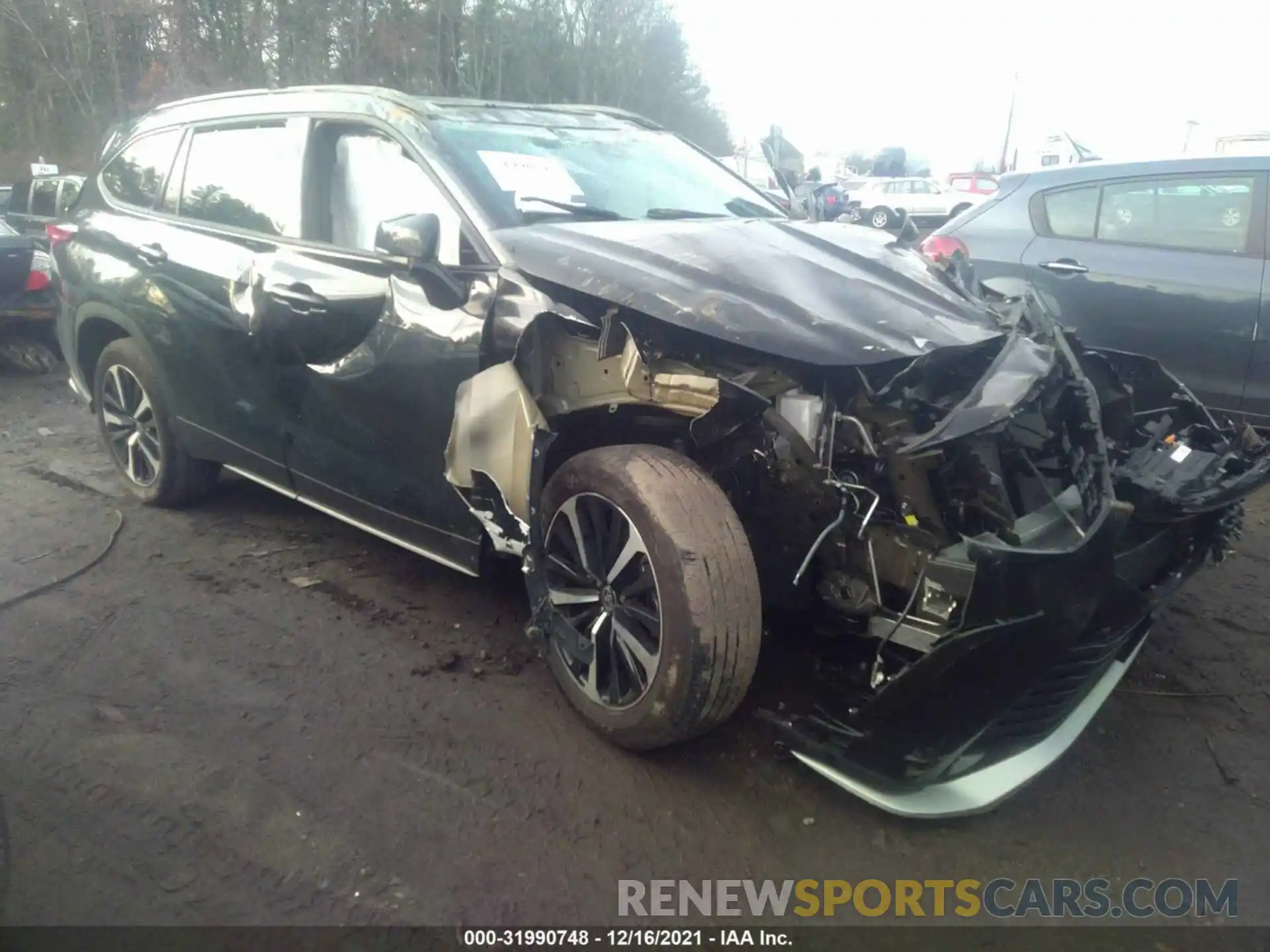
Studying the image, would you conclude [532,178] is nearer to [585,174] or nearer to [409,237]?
[585,174]

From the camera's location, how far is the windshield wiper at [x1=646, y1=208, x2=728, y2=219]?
11.9 feet

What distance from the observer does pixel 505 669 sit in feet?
11.0

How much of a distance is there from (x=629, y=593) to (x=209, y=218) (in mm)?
2627

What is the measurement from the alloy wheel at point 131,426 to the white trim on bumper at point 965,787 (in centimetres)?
356

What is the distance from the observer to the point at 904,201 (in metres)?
26.8

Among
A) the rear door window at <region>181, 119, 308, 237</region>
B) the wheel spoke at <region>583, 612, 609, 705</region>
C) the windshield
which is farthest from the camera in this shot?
the rear door window at <region>181, 119, 308, 237</region>

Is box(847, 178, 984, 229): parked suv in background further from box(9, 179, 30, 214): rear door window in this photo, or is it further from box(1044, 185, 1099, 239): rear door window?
box(1044, 185, 1099, 239): rear door window

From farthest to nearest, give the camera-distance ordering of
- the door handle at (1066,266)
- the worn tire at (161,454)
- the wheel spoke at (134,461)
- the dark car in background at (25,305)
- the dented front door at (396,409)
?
the dark car in background at (25,305), the door handle at (1066,266), the wheel spoke at (134,461), the worn tire at (161,454), the dented front door at (396,409)

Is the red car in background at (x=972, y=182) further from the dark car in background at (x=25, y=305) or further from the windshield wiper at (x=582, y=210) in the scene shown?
the windshield wiper at (x=582, y=210)

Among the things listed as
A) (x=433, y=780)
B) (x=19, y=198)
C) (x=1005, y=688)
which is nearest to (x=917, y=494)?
(x=1005, y=688)

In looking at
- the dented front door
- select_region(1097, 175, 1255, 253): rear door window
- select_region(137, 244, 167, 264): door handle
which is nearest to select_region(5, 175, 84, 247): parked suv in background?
select_region(137, 244, 167, 264): door handle

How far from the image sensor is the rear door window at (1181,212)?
499cm

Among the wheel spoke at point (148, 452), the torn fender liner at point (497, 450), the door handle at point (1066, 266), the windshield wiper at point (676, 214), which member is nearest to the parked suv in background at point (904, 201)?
the door handle at point (1066, 266)

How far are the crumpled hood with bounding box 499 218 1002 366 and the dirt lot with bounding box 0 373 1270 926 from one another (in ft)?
4.03
